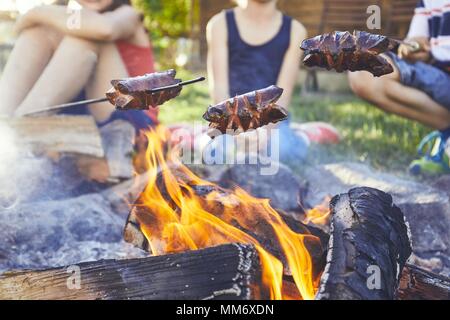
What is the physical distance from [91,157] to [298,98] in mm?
6551

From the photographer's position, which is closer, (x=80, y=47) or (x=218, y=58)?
(x=80, y=47)

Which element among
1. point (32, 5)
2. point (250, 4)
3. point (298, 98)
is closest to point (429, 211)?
point (250, 4)

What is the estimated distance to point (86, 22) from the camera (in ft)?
13.9

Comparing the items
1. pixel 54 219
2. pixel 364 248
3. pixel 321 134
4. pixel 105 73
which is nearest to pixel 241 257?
pixel 364 248

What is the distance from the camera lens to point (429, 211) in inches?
130

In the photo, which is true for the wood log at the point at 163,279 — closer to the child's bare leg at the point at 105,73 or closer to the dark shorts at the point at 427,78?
the child's bare leg at the point at 105,73

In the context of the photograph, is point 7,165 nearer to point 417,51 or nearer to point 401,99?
point 417,51

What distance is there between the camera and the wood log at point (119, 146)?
4043 mm

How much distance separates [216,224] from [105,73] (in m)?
2.40

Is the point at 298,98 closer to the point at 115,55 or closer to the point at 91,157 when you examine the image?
the point at 115,55

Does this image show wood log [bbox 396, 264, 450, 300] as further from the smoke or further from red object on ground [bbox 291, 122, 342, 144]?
red object on ground [bbox 291, 122, 342, 144]

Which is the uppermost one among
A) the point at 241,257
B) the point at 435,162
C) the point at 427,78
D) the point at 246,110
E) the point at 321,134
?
the point at 246,110

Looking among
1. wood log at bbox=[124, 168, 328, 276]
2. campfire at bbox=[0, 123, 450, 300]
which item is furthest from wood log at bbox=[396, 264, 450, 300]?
wood log at bbox=[124, 168, 328, 276]

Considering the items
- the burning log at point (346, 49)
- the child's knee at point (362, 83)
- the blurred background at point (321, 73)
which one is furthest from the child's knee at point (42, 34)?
the burning log at point (346, 49)
